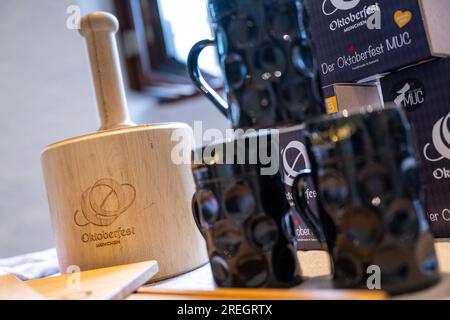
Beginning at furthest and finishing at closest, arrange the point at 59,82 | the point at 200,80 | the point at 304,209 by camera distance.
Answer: the point at 59,82
the point at 200,80
the point at 304,209

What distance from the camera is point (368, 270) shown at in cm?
38

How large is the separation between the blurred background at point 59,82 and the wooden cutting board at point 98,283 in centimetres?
115

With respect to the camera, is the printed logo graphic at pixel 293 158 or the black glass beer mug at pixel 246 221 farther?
the printed logo graphic at pixel 293 158

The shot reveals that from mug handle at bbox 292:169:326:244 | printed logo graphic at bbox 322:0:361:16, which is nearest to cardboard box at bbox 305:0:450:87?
printed logo graphic at bbox 322:0:361:16

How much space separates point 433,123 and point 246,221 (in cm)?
34

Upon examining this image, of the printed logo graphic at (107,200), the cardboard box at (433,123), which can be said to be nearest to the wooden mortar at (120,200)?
the printed logo graphic at (107,200)

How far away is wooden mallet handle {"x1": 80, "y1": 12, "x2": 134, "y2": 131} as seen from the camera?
0.70 m

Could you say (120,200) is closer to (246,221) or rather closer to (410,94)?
(246,221)

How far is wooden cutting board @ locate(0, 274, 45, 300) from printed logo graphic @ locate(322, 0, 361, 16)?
557 mm

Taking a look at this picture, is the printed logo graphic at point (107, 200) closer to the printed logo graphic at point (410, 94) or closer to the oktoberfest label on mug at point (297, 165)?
the oktoberfest label on mug at point (297, 165)

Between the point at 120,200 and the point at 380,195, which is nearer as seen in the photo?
the point at 380,195

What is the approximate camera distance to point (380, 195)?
1.22 feet

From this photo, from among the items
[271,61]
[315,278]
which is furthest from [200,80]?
[315,278]

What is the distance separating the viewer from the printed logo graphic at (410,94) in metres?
0.64
